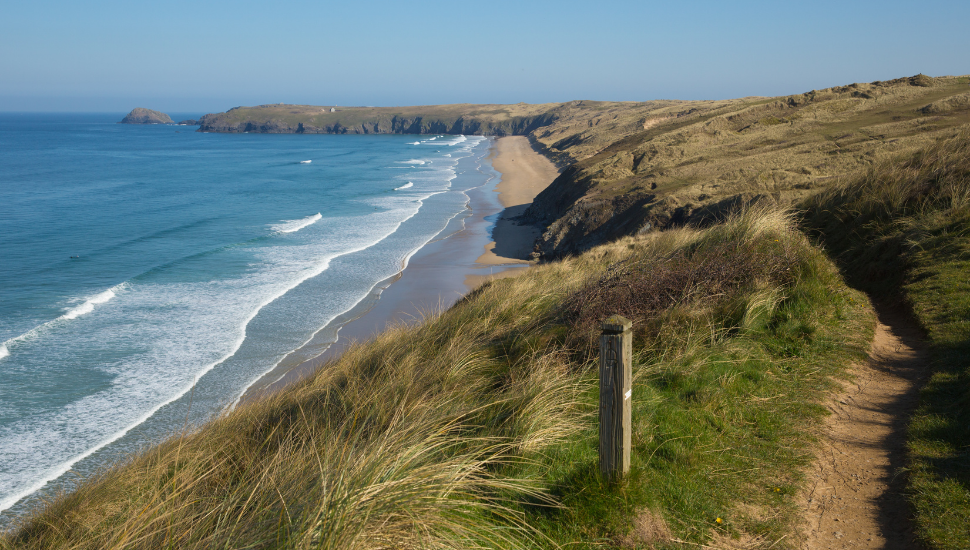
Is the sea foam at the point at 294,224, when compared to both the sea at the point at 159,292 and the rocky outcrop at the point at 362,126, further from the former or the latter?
the rocky outcrop at the point at 362,126

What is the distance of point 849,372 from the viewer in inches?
218

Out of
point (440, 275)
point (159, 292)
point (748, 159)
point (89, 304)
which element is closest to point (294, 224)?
point (159, 292)

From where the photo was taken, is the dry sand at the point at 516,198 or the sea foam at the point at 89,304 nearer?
the sea foam at the point at 89,304

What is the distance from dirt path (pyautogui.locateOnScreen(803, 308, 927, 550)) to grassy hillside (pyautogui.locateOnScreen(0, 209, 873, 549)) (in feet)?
0.57

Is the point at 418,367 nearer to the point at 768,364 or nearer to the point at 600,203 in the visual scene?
the point at 768,364

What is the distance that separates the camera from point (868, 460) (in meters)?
4.17

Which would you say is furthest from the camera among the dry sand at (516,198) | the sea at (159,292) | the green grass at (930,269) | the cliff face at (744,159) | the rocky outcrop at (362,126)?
the rocky outcrop at (362,126)

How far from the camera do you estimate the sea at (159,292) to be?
10.9m

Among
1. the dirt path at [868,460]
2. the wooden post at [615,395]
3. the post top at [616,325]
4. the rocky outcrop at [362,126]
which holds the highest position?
the rocky outcrop at [362,126]

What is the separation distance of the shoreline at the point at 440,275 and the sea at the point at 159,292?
49 centimetres

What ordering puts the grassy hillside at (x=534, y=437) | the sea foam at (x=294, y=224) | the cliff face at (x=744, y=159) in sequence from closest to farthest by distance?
the grassy hillside at (x=534, y=437)
the cliff face at (x=744, y=159)
the sea foam at (x=294, y=224)

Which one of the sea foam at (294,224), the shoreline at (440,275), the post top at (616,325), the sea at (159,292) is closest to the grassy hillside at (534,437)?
the post top at (616,325)

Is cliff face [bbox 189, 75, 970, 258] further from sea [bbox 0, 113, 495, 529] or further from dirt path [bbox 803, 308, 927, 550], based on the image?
dirt path [bbox 803, 308, 927, 550]

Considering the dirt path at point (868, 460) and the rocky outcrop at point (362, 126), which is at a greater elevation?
the rocky outcrop at point (362, 126)
